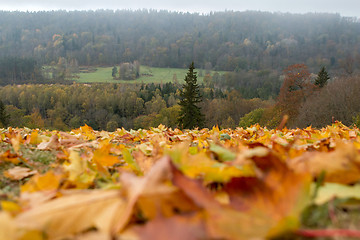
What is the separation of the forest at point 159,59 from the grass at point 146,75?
11.3 feet

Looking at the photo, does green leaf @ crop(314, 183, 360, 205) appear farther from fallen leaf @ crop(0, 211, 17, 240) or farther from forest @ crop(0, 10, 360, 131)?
forest @ crop(0, 10, 360, 131)

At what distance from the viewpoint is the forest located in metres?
54.4

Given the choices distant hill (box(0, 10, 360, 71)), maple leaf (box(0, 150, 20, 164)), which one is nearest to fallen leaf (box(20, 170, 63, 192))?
maple leaf (box(0, 150, 20, 164))

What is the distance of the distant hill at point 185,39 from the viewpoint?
331 ft

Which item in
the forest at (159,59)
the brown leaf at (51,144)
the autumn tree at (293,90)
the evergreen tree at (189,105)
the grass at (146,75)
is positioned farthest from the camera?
the grass at (146,75)

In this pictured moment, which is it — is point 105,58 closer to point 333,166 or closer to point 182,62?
point 182,62

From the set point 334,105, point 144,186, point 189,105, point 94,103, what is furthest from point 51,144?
point 94,103

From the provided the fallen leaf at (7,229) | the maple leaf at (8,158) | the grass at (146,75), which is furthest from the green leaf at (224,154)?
the grass at (146,75)

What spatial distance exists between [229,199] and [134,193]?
22 centimetres

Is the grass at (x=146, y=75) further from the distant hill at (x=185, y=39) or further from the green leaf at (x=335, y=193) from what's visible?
the green leaf at (x=335, y=193)

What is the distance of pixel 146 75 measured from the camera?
10219cm

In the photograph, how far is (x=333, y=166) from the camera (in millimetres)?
702

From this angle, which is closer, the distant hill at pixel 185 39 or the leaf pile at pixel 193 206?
the leaf pile at pixel 193 206

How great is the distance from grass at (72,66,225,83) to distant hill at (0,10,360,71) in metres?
5.20
